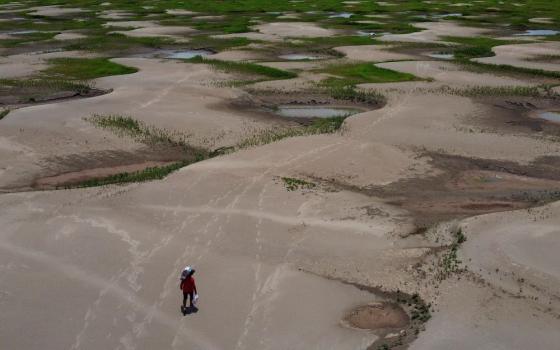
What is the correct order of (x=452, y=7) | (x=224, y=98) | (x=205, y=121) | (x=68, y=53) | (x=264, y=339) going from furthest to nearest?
(x=452, y=7)
(x=68, y=53)
(x=224, y=98)
(x=205, y=121)
(x=264, y=339)

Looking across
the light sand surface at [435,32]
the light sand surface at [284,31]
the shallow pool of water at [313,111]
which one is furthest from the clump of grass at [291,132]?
the light sand surface at [435,32]

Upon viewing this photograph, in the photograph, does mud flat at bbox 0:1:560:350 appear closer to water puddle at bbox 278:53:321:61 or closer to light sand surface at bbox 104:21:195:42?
water puddle at bbox 278:53:321:61

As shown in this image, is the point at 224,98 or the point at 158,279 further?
the point at 224,98

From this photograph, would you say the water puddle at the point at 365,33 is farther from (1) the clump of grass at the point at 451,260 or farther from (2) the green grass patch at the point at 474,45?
(1) the clump of grass at the point at 451,260

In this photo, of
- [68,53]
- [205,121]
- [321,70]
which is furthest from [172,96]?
[68,53]

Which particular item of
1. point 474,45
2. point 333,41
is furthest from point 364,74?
point 474,45

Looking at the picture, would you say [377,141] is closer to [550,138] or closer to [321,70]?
[550,138]

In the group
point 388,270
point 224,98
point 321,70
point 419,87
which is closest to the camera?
point 388,270

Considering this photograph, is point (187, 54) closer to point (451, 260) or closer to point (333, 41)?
point (333, 41)
